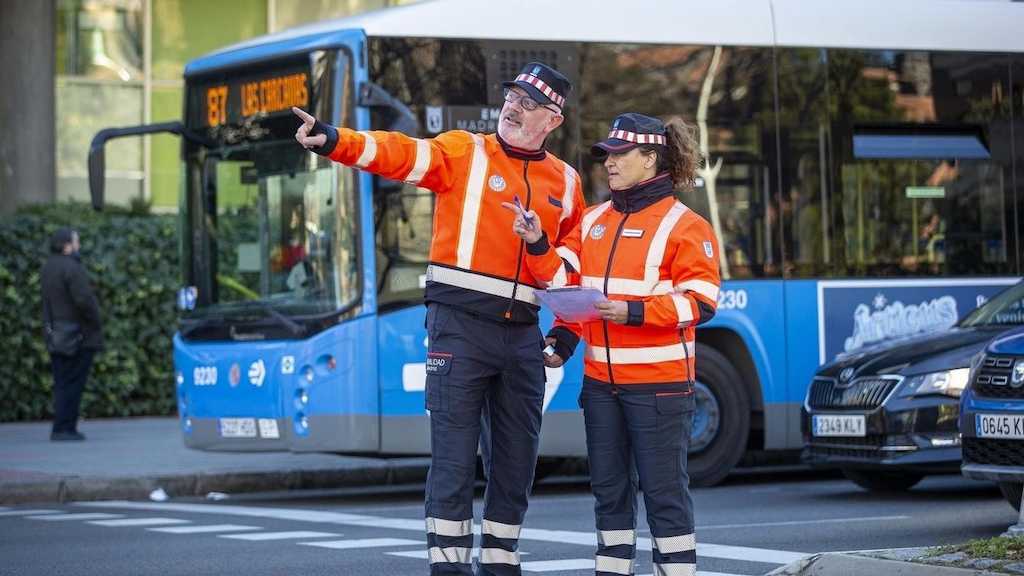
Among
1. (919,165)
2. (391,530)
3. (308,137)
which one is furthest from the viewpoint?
(919,165)

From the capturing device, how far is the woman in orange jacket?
6609mm

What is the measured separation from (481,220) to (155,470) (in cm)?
801

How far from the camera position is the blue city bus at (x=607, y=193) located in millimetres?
12477

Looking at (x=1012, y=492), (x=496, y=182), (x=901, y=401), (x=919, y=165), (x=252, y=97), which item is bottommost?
(x=1012, y=492)

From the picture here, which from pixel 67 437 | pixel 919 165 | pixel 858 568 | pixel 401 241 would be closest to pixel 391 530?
pixel 401 241

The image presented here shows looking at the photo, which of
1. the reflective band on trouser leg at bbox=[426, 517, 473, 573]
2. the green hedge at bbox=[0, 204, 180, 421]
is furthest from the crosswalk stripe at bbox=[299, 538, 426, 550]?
the green hedge at bbox=[0, 204, 180, 421]

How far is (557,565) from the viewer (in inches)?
353

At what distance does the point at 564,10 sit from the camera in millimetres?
13148

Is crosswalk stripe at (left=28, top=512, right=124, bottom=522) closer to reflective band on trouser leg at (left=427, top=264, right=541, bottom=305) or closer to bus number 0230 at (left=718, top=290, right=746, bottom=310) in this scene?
bus number 0230 at (left=718, top=290, right=746, bottom=310)

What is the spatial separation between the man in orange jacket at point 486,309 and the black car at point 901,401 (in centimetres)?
542

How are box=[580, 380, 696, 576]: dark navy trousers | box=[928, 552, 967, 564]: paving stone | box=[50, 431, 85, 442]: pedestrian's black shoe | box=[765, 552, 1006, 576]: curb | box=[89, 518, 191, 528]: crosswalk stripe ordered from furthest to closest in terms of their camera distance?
box=[50, 431, 85, 442]: pedestrian's black shoe → box=[89, 518, 191, 528]: crosswalk stripe → box=[928, 552, 967, 564]: paving stone → box=[765, 552, 1006, 576]: curb → box=[580, 380, 696, 576]: dark navy trousers

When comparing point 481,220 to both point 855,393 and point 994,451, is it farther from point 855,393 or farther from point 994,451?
point 855,393

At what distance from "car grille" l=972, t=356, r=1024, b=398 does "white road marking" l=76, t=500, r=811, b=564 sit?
4.50ft

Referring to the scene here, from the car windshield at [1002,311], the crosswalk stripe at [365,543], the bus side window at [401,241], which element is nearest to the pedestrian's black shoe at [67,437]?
the bus side window at [401,241]
